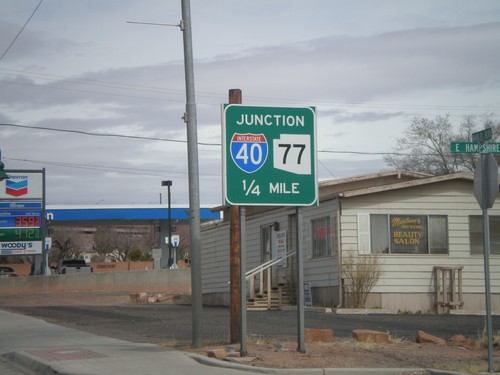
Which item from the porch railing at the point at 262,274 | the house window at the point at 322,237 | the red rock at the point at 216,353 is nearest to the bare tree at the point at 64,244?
the porch railing at the point at 262,274

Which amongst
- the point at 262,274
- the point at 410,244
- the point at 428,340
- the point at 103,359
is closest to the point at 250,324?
the point at 428,340

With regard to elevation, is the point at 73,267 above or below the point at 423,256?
below

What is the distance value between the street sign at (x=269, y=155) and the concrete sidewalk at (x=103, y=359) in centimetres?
259

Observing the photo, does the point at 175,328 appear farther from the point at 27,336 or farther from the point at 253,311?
the point at 253,311

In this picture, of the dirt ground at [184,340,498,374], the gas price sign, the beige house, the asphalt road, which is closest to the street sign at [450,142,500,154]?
the dirt ground at [184,340,498,374]

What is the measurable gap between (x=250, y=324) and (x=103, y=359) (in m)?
7.09

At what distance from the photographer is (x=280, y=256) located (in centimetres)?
2714

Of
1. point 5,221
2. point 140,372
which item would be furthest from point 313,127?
point 5,221

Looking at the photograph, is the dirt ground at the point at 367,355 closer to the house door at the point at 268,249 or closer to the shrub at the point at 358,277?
the shrub at the point at 358,277

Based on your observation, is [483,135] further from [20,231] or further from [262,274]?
[20,231]

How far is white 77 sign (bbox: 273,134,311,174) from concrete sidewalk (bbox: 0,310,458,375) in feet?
10.8

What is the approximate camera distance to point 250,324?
19.0 m

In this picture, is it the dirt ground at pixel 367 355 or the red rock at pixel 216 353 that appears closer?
the dirt ground at pixel 367 355

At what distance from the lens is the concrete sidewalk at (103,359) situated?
11.1 metres
